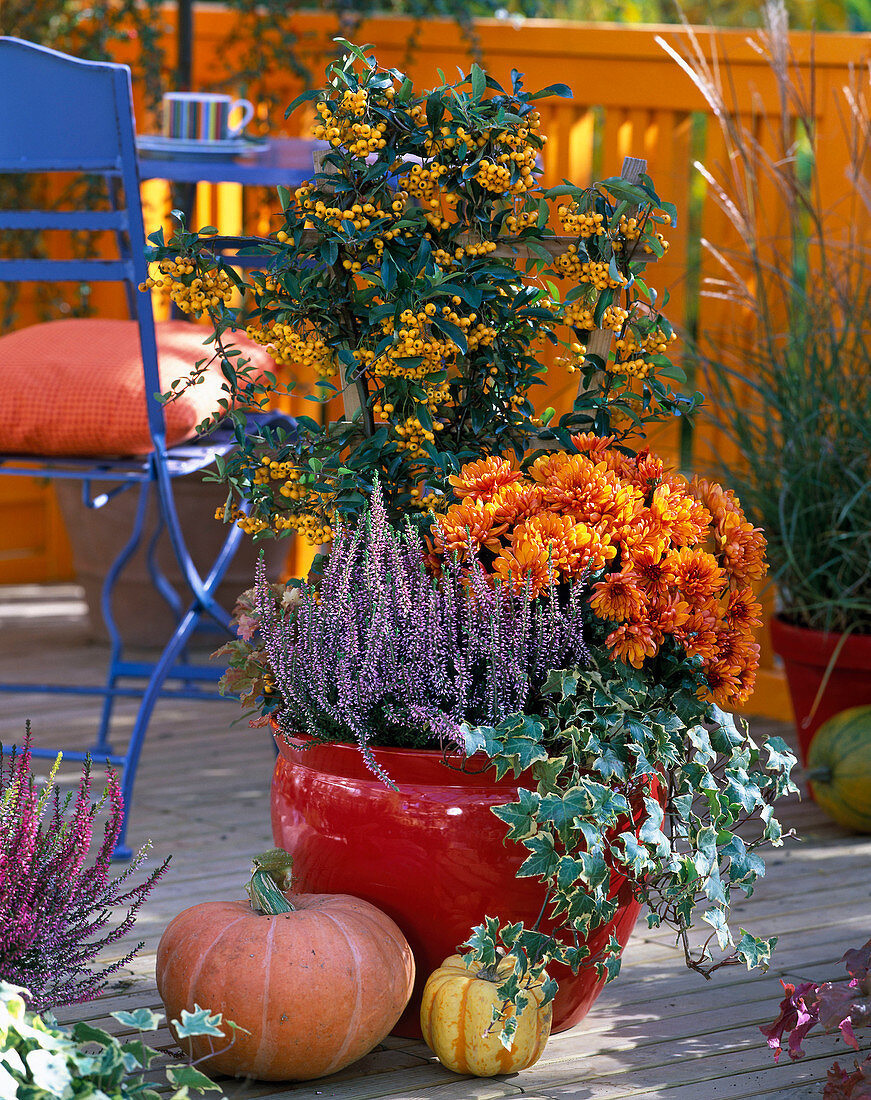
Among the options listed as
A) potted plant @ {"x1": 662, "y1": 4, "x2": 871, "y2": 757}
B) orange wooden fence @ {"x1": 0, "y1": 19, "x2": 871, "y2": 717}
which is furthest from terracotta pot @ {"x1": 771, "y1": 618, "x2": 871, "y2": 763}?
orange wooden fence @ {"x1": 0, "y1": 19, "x2": 871, "y2": 717}

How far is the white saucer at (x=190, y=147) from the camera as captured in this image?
278 centimetres

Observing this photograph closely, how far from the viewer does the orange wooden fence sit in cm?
335

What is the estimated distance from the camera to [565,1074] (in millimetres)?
1622

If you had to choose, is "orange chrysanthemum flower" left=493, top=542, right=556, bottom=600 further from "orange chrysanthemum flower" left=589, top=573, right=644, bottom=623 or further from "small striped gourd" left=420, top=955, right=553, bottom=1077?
"small striped gourd" left=420, top=955, right=553, bottom=1077

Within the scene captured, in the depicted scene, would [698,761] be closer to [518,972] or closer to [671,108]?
[518,972]

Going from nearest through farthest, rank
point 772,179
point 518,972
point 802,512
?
point 518,972
point 802,512
point 772,179

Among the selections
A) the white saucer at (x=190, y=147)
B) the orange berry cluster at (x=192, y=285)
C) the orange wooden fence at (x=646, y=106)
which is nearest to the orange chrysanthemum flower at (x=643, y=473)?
the orange berry cluster at (x=192, y=285)

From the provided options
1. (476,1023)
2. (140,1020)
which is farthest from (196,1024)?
(476,1023)

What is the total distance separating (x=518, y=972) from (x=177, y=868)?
85cm

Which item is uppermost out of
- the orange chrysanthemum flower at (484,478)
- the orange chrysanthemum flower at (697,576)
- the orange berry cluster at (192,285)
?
the orange berry cluster at (192,285)

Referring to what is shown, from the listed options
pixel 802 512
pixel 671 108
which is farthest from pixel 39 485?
pixel 802 512

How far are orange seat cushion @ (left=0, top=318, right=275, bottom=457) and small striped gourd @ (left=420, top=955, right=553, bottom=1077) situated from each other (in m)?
1.08

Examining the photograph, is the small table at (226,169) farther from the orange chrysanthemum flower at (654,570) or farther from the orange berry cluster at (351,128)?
the orange chrysanthemum flower at (654,570)

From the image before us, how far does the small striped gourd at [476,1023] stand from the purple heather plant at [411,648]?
0.85 ft
